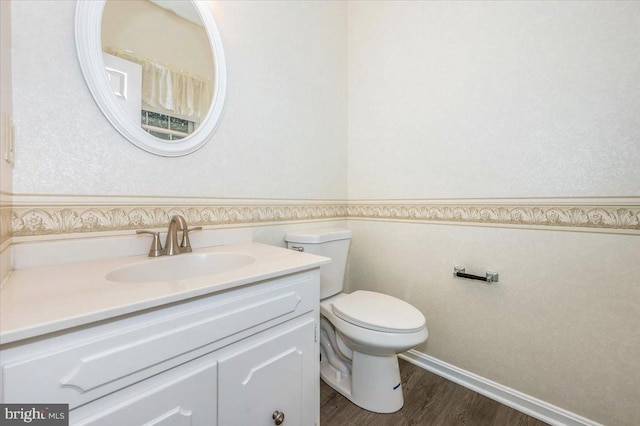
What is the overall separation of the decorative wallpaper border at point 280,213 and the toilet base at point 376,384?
2.70 feet

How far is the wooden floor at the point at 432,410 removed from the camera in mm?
A: 1213

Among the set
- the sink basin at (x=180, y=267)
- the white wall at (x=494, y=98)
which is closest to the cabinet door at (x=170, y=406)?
the sink basin at (x=180, y=267)

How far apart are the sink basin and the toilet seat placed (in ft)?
1.91

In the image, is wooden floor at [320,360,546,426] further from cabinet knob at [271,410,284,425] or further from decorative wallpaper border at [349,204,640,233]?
decorative wallpaper border at [349,204,640,233]

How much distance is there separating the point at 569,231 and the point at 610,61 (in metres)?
0.70

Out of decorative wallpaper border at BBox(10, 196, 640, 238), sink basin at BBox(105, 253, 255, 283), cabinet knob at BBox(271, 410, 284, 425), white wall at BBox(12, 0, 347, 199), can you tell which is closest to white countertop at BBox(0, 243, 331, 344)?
sink basin at BBox(105, 253, 255, 283)

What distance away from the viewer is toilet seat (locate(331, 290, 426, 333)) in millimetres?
1170

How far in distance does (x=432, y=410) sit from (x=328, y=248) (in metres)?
0.93

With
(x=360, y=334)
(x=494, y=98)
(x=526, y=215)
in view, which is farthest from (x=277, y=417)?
(x=494, y=98)

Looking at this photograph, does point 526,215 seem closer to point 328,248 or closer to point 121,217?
point 328,248

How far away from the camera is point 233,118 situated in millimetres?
1312

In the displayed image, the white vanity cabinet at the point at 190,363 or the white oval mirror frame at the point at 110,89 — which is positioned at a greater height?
the white oval mirror frame at the point at 110,89

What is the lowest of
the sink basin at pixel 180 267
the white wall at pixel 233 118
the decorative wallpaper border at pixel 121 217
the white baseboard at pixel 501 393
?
the white baseboard at pixel 501 393

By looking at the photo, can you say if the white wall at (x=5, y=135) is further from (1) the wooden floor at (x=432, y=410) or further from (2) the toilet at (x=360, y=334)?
(1) the wooden floor at (x=432, y=410)
